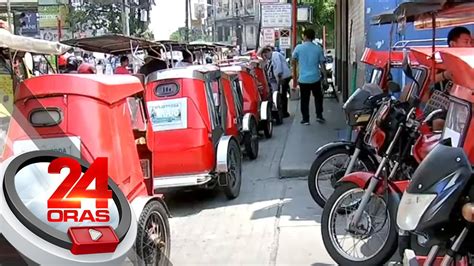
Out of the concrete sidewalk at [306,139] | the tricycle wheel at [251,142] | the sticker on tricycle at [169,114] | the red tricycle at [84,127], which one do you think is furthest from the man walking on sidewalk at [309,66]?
the red tricycle at [84,127]

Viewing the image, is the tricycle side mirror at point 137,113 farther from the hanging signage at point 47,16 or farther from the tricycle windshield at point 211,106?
the hanging signage at point 47,16

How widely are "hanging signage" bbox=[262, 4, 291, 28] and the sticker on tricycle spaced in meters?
11.9

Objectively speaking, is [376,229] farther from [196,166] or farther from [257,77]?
[257,77]

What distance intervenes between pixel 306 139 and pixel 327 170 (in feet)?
14.2

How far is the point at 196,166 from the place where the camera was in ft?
22.3

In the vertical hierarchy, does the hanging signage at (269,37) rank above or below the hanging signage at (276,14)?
below

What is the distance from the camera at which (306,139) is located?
10438 millimetres

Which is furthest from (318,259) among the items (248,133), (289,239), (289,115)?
(289,115)

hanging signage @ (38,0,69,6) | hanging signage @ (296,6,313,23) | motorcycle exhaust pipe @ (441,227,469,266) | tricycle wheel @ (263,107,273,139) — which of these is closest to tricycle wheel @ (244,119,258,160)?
tricycle wheel @ (263,107,273,139)

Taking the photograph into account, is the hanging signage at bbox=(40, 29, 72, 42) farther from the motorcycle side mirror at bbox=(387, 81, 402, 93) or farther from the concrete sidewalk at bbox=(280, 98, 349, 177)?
the motorcycle side mirror at bbox=(387, 81, 402, 93)

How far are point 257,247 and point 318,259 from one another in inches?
25.0

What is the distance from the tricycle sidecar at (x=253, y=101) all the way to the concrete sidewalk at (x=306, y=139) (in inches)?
19.6

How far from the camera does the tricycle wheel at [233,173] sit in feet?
23.1

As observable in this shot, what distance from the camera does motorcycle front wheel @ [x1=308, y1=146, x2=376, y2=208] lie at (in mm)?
5977
